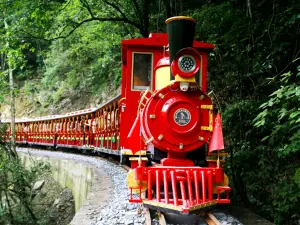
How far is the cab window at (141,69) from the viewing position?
586 cm

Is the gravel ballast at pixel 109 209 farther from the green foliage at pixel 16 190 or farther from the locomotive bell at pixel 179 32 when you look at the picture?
the green foliage at pixel 16 190

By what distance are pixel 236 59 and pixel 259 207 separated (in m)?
3.52

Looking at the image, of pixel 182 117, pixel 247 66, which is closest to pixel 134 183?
pixel 182 117

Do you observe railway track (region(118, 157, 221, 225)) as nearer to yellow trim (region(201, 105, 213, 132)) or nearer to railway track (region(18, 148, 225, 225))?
railway track (region(18, 148, 225, 225))

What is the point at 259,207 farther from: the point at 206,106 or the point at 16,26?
the point at 16,26

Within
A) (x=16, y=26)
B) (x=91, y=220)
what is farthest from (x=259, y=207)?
(x=16, y=26)

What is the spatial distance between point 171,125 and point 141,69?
4.63 ft

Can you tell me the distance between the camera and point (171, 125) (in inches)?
196

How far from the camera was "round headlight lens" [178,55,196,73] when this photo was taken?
4.76m

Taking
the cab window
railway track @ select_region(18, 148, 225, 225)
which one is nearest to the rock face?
the cab window

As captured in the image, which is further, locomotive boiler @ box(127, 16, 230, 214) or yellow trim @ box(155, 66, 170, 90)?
yellow trim @ box(155, 66, 170, 90)

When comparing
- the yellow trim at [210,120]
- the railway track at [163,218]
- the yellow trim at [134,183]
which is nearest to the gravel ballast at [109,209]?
the railway track at [163,218]

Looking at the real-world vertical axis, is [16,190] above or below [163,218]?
below

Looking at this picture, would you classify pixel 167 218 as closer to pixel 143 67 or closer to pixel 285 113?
pixel 285 113
